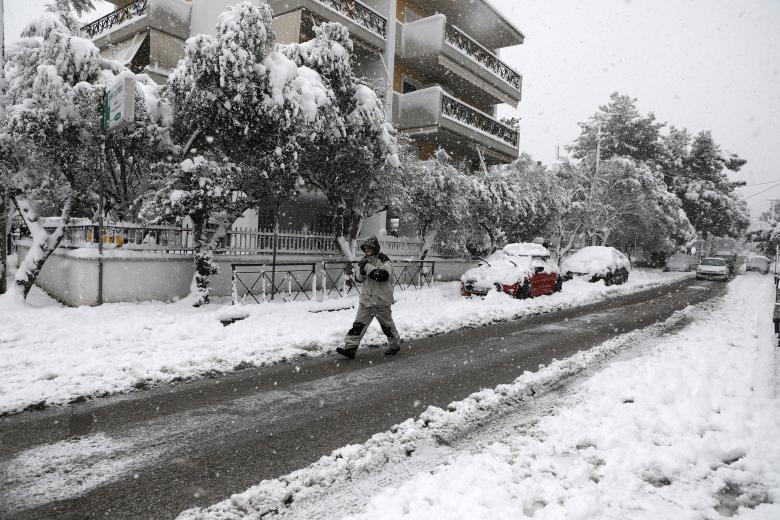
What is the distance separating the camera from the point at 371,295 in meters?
6.46

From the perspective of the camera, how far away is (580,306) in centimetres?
1313

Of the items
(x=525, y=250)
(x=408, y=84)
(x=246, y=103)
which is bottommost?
(x=525, y=250)

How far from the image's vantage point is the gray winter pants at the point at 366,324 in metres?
6.45

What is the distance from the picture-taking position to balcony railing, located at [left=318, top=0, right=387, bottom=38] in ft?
49.1

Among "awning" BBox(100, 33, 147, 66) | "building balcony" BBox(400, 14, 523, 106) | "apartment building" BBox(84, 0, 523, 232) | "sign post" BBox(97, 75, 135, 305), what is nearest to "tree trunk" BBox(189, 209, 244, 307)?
"sign post" BBox(97, 75, 135, 305)

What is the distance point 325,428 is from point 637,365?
4505 millimetres

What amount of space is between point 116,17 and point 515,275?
17.4 m

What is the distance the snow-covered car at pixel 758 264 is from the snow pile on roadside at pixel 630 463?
145 feet

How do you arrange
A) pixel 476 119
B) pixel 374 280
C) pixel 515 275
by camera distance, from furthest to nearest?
1. pixel 476 119
2. pixel 515 275
3. pixel 374 280

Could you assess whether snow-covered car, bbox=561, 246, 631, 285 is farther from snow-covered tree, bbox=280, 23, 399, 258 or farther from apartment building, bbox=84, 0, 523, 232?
snow-covered tree, bbox=280, 23, 399, 258

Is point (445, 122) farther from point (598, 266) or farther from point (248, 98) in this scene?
point (248, 98)

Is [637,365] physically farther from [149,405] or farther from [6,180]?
[6,180]

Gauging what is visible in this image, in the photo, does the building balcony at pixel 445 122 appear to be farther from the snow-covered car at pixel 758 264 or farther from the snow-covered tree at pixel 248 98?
the snow-covered car at pixel 758 264

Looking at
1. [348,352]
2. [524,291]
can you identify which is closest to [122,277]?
[348,352]
